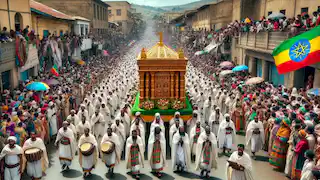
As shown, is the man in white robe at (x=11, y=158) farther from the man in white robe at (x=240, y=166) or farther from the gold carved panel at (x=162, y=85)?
the gold carved panel at (x=162, y=85)

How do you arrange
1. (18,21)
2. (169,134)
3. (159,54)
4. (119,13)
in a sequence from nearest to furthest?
(169,134), (159,54), (18,21), (119,13)

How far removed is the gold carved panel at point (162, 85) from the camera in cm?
1246

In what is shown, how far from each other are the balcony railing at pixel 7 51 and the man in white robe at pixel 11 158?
7.10 m

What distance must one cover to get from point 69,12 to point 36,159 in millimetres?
33399

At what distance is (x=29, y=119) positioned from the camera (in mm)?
10195

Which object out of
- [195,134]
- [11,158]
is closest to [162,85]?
[195,134]

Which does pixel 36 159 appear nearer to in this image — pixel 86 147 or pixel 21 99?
pixel 86 147

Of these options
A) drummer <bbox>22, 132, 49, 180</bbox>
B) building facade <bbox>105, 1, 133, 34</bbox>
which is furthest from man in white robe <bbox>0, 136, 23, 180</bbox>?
building facade <bbox>105, 1, 133, 34</bbox>

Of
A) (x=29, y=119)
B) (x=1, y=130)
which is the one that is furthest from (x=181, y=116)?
(x=1, y=130)

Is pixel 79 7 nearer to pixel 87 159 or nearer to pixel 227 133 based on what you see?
pixel 227 133

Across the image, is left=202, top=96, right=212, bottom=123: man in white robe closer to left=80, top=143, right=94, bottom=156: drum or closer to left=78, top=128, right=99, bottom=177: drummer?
left=78, top=128, right=99, bottom=177: drummer

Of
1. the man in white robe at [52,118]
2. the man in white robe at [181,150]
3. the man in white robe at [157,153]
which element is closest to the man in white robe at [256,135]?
the man in white robe at [181,150]

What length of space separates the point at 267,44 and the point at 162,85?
751 cm

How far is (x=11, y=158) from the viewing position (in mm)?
7949
